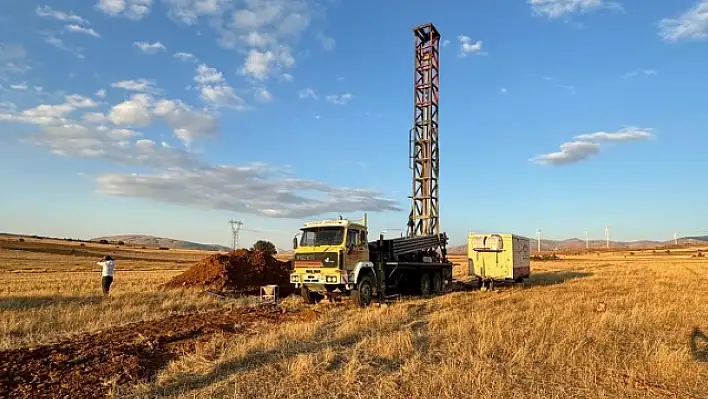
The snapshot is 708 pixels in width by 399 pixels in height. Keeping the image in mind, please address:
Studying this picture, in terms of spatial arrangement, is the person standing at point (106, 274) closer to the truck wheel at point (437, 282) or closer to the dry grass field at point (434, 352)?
the dry grass field at point (434, 352)

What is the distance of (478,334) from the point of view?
1023 cm

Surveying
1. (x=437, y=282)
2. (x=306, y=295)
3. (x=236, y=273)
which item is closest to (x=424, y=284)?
(x=437, y=282)

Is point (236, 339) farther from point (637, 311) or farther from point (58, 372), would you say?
point (637, 311)

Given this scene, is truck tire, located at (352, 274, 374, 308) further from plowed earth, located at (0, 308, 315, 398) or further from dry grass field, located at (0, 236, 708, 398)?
plowed earth, located at (0, 308, 315, 398)

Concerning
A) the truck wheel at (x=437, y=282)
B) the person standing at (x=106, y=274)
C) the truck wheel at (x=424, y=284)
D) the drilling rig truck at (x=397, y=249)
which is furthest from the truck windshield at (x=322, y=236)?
the person standing at (x=106, y=274)

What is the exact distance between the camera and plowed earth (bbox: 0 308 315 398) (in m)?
7.20

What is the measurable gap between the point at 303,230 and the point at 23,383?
1094 cm

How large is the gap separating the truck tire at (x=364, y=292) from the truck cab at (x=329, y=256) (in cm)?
26

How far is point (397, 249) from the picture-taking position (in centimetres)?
1978

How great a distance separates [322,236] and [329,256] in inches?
32.9

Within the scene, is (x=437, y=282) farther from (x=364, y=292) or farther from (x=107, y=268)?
(x=107, y=268)

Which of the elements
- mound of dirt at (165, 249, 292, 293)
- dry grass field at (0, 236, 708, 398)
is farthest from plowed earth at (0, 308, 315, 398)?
mound of dirt at (165, 249, 292, 293)

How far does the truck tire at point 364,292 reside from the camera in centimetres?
1670

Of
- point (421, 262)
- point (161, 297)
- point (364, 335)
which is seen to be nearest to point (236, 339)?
point (364, 335)
